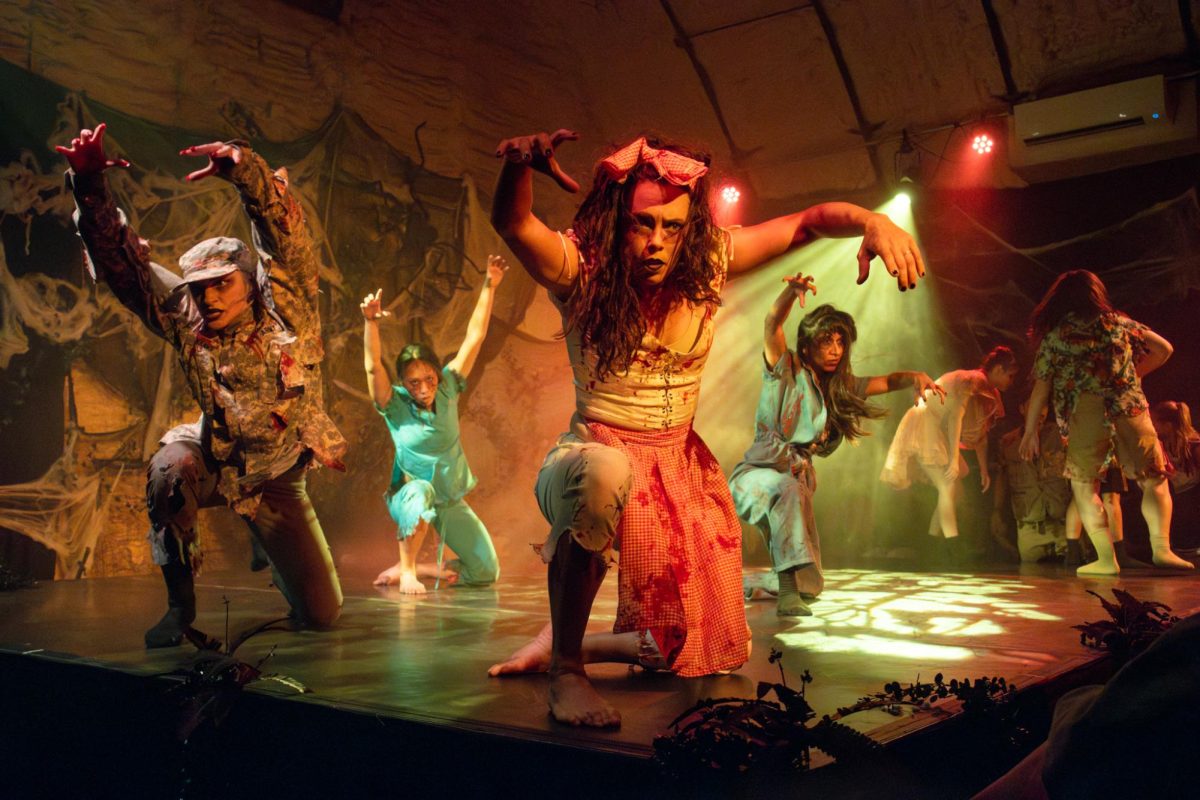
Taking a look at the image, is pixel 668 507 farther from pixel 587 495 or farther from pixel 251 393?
pixel 251 393

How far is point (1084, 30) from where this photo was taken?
7.36 metres

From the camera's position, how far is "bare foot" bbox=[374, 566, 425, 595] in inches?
233

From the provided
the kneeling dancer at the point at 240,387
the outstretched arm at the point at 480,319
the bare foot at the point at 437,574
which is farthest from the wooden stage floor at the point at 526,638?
the outstretched arm at the point at 480,319

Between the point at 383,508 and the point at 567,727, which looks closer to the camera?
the point at 567,727

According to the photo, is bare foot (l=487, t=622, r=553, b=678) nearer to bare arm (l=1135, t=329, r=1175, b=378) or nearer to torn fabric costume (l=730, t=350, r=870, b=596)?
torn fabric costume (l=730, t=350, r=870, b=596)

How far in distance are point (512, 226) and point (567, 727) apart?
1.14 meters

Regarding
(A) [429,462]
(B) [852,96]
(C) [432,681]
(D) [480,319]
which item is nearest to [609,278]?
(C) [432,681]

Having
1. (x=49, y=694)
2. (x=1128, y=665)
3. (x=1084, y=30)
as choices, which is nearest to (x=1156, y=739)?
(x=1128, y=665)

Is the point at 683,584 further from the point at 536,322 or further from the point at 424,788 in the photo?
the point at 536,322

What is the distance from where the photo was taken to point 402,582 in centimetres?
602

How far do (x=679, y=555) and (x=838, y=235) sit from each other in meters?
1.03

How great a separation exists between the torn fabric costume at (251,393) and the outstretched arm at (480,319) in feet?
A: 6.85

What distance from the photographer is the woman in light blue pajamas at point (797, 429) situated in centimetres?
500

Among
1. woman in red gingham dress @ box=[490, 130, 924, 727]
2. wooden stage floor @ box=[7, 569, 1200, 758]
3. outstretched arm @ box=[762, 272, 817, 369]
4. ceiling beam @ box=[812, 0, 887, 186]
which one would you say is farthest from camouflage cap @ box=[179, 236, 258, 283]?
ceiling beam @ box=[812, 0, 887, 186]
